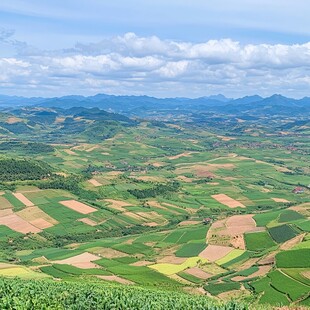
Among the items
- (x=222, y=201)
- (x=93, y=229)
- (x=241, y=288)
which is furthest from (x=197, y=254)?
(x=222, y=201)

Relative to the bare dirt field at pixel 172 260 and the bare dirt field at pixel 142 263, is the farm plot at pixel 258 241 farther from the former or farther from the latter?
the bare dirt field at pixel 142 263

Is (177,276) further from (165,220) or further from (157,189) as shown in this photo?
(157,189)

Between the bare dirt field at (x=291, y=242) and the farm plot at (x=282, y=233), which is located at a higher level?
the bare dirt field at (x=291, y=242)

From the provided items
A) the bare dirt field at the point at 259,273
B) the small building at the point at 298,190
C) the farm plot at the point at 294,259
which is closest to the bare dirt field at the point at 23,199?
the bare dirt field at the point at 259,273

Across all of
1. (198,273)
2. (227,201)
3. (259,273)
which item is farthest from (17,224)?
(227,201)

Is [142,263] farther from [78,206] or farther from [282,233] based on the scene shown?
[78,206]
